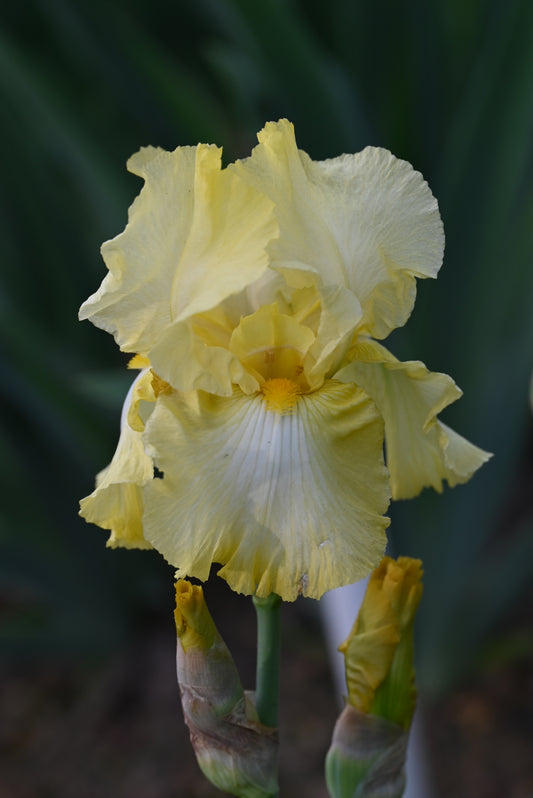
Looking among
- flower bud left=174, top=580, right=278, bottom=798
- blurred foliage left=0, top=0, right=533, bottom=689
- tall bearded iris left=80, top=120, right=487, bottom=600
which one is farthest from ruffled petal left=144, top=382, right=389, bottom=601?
blurred foliage left=0, top=0, right=533, bottom=689

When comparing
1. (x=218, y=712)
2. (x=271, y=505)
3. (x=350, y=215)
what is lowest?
(x=218, y=712)

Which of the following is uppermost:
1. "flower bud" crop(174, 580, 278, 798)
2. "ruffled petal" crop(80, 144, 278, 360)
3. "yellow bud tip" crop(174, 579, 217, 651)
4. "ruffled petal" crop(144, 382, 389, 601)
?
"ruffled petal" crop(80, 144, 278, 360)

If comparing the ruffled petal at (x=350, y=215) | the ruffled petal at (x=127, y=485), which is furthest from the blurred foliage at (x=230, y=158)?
the ruffled petal at (x=350, y=215)

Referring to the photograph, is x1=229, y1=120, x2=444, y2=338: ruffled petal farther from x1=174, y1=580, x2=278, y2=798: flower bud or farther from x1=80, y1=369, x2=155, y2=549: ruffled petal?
x1=174, y1=580, x2=278, y2=798: flower bud

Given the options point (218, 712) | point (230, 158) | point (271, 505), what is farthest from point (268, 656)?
point (230, 158)

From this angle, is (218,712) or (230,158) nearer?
(218,712)

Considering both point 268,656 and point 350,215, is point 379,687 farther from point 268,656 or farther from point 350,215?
point 350,215

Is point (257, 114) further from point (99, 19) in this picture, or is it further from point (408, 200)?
point (408, 200)

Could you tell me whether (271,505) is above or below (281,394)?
below
